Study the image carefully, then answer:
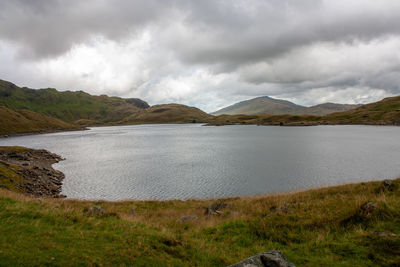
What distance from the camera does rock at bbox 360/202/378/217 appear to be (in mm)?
14079

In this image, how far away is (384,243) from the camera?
11.0 metres

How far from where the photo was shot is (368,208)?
565 inches

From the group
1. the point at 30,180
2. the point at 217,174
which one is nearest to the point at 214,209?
the point at 217,174

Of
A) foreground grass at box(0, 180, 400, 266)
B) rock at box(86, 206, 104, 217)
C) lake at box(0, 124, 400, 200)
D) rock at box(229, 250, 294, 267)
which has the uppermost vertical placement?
rock at box(229, 250, 294, 267)

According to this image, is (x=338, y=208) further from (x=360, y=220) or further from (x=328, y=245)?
(x=328, y=245)

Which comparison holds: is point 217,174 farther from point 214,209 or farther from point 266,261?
point 266,261

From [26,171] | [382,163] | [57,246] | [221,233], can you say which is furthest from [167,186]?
[382,163]

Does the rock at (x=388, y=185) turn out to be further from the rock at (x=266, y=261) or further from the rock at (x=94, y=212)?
the rock at (x=94, y=212)

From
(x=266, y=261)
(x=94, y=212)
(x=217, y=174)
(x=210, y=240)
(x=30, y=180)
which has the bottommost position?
(x=217, y=174)

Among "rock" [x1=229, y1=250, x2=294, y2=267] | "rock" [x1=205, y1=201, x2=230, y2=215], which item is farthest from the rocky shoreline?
"rock" [x1=229, y1=250, x2=294, y2=267]

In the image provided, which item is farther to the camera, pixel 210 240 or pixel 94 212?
pixel 94 212

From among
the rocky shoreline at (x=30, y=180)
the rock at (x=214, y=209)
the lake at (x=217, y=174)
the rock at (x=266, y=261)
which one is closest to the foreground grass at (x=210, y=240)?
the rock at (x=266, y=261)

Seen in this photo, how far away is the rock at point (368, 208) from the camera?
14079 mm

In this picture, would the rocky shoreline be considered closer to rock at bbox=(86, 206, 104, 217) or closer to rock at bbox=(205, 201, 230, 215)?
rock at bbox=(86, 206, 104, 217)
